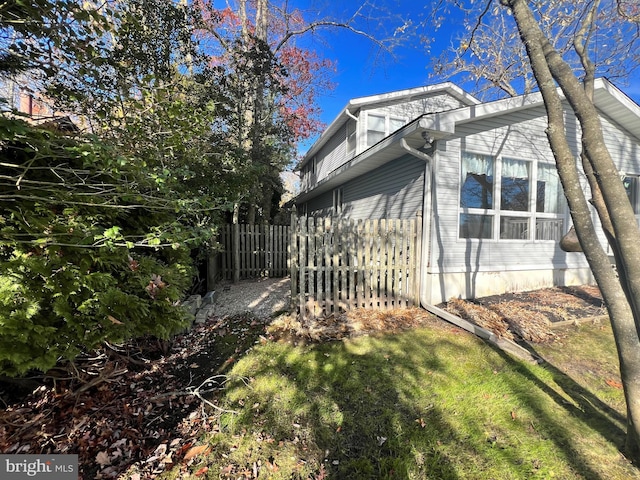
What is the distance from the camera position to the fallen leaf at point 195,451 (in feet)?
7.26

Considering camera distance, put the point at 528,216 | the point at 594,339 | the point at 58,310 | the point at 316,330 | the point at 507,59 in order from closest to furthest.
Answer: the point at 58,310 < the point at 594,339 < the point at 316,330 < the point at 528,216 < the point at 507,59

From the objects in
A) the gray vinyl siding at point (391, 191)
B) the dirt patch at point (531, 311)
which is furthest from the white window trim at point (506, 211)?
the dirt patch at point (531, 311)

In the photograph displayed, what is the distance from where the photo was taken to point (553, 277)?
700 cm

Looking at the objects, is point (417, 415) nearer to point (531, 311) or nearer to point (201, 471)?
point (201, 471)

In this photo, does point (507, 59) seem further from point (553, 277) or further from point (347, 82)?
point (553, 277)

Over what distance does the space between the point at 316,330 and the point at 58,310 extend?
3.42 meters

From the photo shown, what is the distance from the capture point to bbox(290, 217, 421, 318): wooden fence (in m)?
5.01

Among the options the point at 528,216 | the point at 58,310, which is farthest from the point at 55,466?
the point at 528,216

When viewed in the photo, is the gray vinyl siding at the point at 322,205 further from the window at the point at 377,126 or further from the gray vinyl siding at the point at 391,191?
the window at the point at 377,126

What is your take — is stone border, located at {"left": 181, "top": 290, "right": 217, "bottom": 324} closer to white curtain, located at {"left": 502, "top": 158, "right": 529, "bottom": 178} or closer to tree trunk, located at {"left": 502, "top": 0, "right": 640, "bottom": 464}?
tree trunk, located at {"left": 502, "top": 0, "right": 640, "bottom": 464}

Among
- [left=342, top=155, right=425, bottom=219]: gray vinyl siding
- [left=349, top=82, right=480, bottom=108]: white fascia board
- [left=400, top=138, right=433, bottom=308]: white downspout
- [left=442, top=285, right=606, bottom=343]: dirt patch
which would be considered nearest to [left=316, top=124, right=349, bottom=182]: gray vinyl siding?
[left=349, top=82, right=480, bottom=108]: white fascia board

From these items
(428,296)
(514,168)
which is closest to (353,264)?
(428,296)

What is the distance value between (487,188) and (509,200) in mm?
698

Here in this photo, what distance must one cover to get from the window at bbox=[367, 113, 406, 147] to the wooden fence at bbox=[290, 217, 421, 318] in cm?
584
